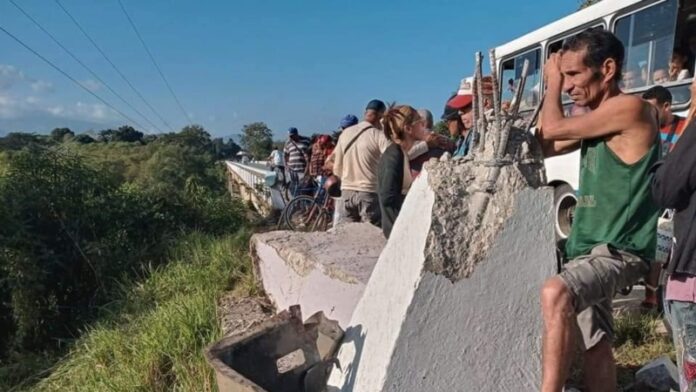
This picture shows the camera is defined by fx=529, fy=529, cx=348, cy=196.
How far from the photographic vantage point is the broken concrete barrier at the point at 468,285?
1.72 m

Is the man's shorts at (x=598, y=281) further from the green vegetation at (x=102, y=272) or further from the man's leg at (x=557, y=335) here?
the green vegetation at (x=102, y=272)

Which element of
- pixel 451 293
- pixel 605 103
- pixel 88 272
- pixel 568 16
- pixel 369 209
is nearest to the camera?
pixel 451 293

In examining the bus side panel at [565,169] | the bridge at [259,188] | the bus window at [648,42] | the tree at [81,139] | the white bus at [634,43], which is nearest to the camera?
the white bus at [634,43]

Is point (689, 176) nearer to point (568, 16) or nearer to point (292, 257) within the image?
point (292, 257)

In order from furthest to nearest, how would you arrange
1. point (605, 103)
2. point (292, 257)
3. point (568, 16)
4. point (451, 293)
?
point (568, 16)
point (292, 257)
point (605, 103)
point (451, 293)

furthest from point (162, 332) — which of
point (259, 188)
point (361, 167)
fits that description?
point (259, 188)

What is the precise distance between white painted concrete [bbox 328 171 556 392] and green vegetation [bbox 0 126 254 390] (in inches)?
70.2

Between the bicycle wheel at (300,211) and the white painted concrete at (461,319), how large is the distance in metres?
6.32

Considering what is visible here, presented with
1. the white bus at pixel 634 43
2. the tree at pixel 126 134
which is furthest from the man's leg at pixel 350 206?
the tree at pixel 126 134

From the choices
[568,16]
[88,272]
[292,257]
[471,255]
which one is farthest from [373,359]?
[88,272]

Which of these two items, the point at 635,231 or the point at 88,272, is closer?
the point at 635,231

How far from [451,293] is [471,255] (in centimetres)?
15

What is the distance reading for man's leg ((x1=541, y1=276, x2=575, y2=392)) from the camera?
1788 mm

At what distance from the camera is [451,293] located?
1.74 m
